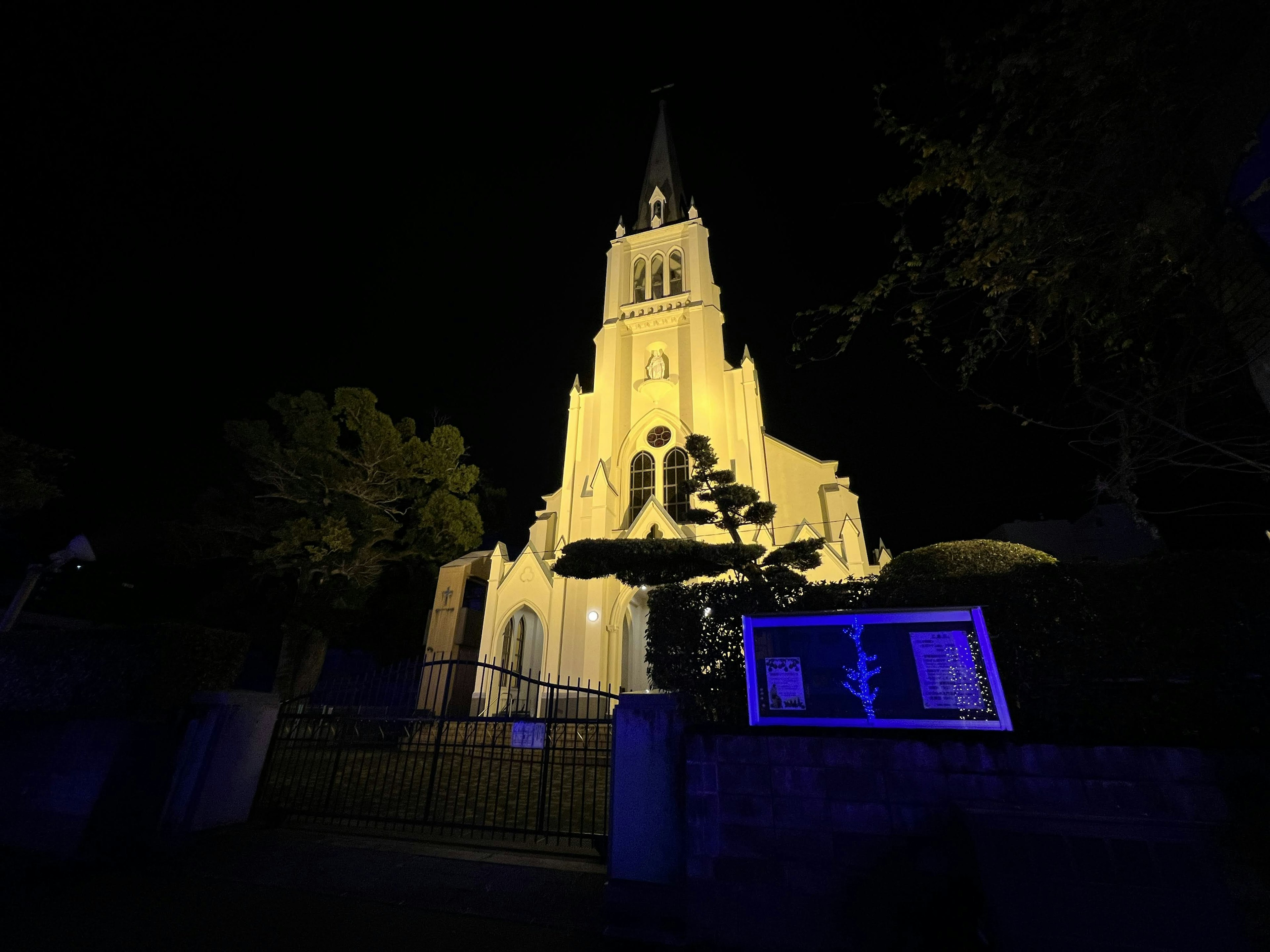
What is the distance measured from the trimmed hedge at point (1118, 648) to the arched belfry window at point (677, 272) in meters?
20.4


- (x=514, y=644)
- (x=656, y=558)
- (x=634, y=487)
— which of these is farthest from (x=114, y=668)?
(x=634, y=487)

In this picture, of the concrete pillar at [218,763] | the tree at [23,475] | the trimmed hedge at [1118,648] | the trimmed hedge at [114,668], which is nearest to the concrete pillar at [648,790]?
the trimmed hedge at [1118,648]

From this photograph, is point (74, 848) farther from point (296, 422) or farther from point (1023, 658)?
point (296, 422)

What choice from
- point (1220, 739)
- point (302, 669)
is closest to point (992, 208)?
point (1220, 739)

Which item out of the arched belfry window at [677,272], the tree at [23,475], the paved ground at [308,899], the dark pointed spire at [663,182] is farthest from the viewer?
the dark pointed spire at [663,182]

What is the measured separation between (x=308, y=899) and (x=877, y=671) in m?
4.70

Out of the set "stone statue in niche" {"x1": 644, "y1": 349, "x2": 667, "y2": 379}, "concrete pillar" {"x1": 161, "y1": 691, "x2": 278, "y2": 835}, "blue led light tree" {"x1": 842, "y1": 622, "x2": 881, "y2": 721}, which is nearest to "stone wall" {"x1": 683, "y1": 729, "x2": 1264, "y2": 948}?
"blue led light tree" {"x1": 842, "y1": 622, "x2": 881, "y2": 721}

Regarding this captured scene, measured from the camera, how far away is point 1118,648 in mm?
3486

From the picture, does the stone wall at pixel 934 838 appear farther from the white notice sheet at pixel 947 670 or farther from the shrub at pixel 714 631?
the shrub at pixel 714 631

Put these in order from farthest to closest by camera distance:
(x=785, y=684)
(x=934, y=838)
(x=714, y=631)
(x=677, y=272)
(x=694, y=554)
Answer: (x=677, y=272)
(x=694, y=554)
(x=714, y=631)
(x=785, y=684)
(x=934, y=838)

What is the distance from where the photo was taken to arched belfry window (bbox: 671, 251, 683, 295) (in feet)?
74.7

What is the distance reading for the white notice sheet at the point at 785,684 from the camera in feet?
12.5

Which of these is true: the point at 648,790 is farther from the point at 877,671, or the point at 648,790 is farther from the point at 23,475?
the point at 23,475

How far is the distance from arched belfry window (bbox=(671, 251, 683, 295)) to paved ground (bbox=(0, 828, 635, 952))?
21.3m
